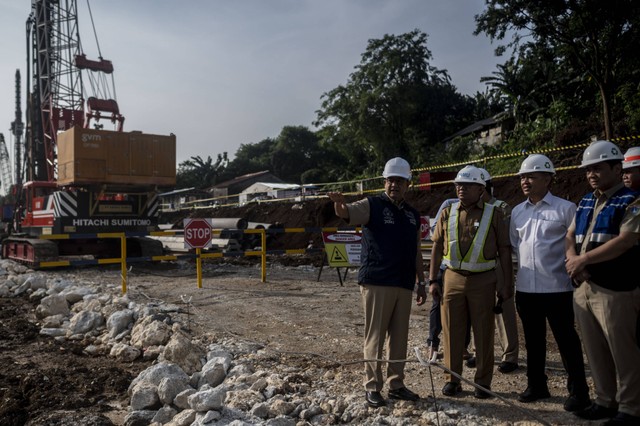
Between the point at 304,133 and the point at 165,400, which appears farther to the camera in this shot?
the point at 304,133

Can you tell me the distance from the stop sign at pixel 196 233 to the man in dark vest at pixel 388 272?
6.28 metres

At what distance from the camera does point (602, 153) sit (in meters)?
3.65

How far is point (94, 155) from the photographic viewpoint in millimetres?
13805

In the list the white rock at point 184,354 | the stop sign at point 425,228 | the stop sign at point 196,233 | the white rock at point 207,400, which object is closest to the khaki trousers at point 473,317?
the white rock at point 207,400

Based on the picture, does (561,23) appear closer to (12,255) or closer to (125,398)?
(125,398)

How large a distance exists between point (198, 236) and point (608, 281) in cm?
777

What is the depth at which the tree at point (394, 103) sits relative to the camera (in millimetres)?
33750

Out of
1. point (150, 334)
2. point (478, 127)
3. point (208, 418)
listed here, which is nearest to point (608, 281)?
point (208, 418)

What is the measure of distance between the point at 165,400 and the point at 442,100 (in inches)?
1323

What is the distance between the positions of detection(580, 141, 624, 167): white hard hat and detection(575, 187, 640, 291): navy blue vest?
0.23 metres

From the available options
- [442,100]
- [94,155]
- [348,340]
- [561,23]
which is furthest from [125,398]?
[442,100]

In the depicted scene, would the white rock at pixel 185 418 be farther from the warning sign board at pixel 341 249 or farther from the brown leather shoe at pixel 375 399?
the warning sign board at pixel 341 249

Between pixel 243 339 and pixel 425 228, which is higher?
pixel 425 228

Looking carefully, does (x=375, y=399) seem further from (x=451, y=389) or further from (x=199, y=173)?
(x=199, y=173)
